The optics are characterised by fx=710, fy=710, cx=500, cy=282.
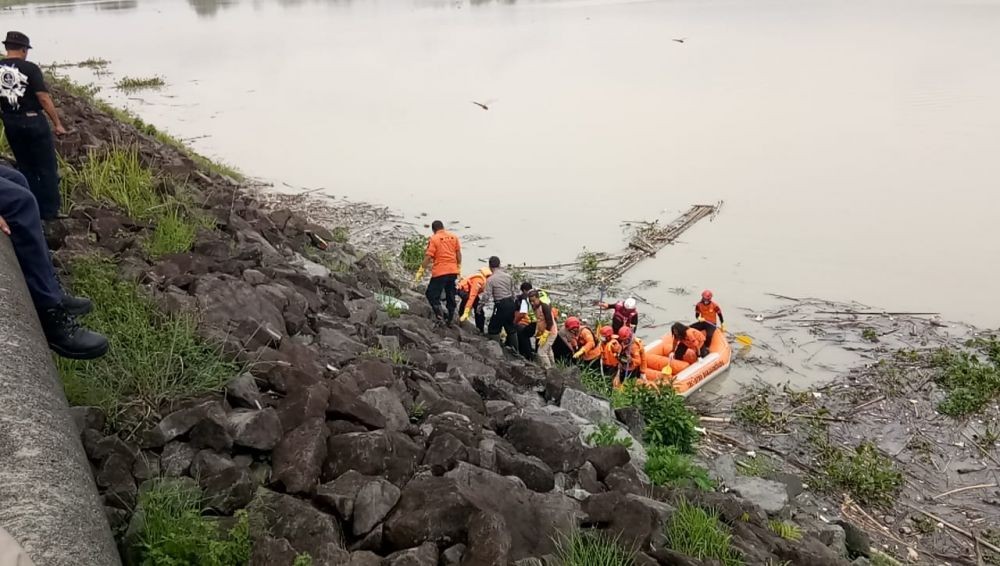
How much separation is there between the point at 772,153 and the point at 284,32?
43579mm

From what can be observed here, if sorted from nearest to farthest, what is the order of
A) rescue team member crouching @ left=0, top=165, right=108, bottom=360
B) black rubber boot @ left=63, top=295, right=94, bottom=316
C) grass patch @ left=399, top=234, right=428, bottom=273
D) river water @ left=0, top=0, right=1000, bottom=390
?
rescue team member crouching @ left=0, top=165, right=108, bottom=360
black rubber boot @ left=63, top=295, right=94, bottom=316
grass patch @ left=399, top=234, right=428, bottom=273
river water @ left=0, top=0, right=1000, bottom=390

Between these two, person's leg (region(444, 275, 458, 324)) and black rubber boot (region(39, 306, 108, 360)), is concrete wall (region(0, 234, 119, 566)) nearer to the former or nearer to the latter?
black rubber boot (region(39, 306, 108, 360))

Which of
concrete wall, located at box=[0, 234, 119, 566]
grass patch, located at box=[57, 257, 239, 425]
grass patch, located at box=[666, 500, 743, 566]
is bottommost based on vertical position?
grass patch, located at box=[666, 500, 743, 566]

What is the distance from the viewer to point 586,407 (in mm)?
7703

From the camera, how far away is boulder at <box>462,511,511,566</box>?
364 cm

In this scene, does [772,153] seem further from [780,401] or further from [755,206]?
[780,401]

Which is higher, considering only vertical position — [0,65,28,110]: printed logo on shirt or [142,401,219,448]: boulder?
[0,65,28,110]: printed logo on shirt

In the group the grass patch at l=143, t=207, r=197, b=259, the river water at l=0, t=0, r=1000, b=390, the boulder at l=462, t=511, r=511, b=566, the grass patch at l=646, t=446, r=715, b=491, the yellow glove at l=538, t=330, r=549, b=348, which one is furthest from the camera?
the river water at l=0, t=0, r=1000, b=390

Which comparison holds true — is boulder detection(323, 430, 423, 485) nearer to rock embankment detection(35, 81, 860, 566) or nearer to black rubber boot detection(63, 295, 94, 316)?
rock embankment detection(35, 81, 860, 566)

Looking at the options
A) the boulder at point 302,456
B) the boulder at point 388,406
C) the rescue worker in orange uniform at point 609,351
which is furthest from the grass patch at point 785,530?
the rescue worker in orange uniform at point 609,351

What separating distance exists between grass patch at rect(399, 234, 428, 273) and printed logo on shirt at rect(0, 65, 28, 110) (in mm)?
7743

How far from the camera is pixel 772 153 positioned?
67.8ft

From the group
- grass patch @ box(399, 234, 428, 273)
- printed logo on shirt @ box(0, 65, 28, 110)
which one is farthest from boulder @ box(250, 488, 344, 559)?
grass patch @ box(399, 234, 428, 273)

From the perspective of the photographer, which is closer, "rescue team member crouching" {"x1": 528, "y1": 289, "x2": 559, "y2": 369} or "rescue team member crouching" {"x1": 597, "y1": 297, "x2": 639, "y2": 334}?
"rescue team member crouching" {"x1": 528, "y1": 289, "x2": 559, "y2": 369}
